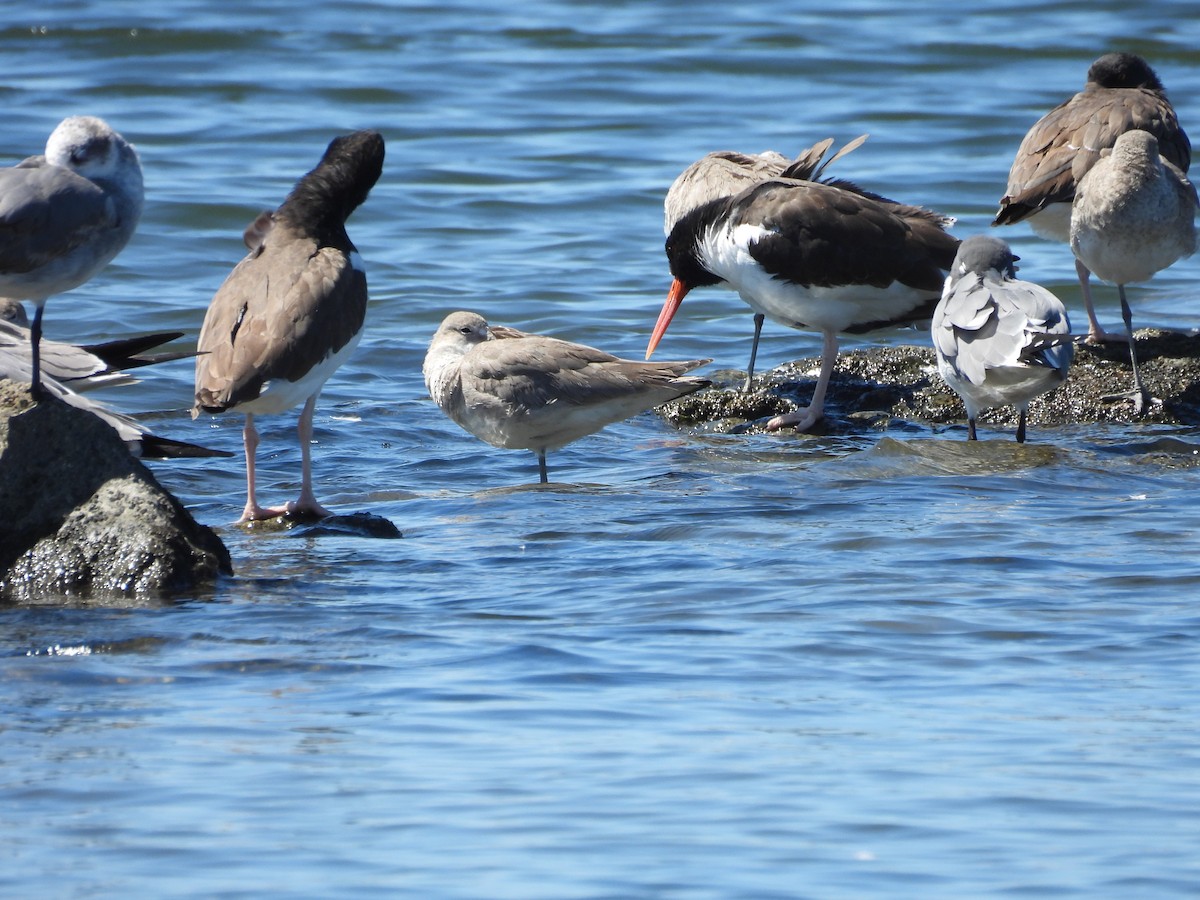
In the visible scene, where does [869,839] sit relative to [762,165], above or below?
below

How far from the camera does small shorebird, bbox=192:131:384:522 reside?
23.6 ft

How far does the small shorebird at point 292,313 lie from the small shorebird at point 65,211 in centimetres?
71

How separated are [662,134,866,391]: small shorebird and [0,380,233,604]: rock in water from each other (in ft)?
15.5

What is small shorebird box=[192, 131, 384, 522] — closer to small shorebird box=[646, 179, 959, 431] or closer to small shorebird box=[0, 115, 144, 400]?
small shorebird box=[0, 115, 144, 400]

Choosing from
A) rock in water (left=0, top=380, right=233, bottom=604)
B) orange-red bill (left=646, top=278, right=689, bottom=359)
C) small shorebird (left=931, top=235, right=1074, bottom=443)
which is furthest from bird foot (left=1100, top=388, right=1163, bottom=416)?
rock in water (left=0, top=380, right=233, bottom=604)

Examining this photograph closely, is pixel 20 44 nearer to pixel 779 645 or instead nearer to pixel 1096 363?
pixel 1096 363

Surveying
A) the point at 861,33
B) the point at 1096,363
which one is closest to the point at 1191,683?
the point at 1096,363

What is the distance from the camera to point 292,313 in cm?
735

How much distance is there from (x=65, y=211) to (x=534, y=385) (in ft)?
8.55

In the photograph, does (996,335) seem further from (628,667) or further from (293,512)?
(628,667)

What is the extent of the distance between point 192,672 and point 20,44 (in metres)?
18.0

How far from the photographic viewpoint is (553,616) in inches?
247

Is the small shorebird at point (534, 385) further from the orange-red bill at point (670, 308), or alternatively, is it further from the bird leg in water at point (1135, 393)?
the orange-red bill at point (670, 308)

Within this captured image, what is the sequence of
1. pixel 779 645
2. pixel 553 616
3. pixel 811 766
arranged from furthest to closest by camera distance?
1. pixel 553 616
2. pixel 779 645
3. pixel 811 766
